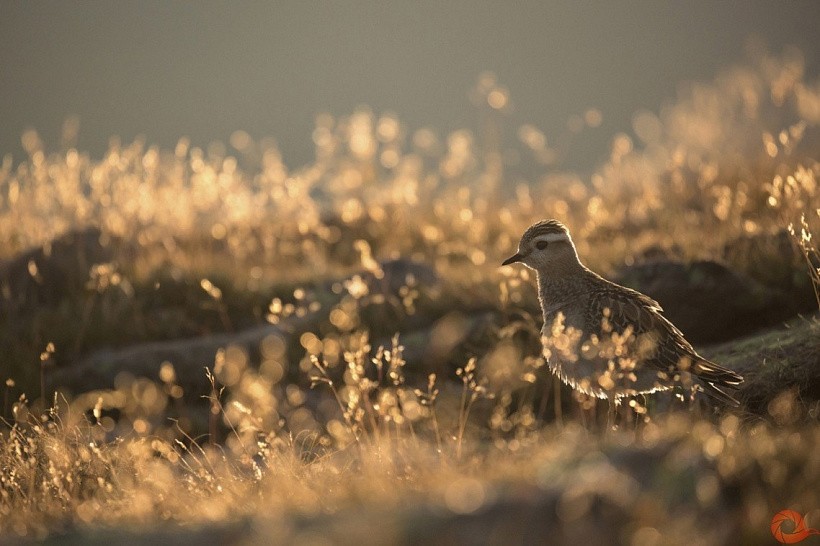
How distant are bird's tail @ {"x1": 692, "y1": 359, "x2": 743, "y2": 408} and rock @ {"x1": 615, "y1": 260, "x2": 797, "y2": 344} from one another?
6.34 feet

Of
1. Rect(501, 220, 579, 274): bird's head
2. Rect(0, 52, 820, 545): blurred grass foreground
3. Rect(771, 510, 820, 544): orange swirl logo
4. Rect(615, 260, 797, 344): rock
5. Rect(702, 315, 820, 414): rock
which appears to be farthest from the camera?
Rect(615, 260, 797, 344): rock

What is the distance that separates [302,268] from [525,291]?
327 cm

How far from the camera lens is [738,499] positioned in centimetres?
356

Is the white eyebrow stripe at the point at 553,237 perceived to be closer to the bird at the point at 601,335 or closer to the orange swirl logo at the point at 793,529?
the bird at the point at 601,335

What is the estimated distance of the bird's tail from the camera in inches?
213

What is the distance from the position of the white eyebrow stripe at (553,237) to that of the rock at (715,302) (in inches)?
54.6

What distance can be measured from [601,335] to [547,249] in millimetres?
1155

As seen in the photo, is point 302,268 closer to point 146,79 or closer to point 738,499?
point 738,499

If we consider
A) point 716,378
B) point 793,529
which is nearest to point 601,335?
point 716,378

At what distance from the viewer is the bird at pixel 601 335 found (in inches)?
214

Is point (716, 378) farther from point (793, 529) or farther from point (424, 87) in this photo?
point (424, 87)

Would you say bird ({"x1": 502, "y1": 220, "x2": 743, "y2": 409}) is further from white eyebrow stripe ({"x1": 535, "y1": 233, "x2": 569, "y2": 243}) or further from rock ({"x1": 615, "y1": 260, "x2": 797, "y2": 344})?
rock ({"x1": 615, "y1": 260, "x2": 797, "y2": 344})

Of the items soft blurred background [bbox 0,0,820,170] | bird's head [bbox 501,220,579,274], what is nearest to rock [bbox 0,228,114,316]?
bird's head [bbox 501,220,579,274]

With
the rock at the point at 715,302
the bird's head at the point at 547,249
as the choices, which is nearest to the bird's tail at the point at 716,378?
the bird's head at the point at 547,249
